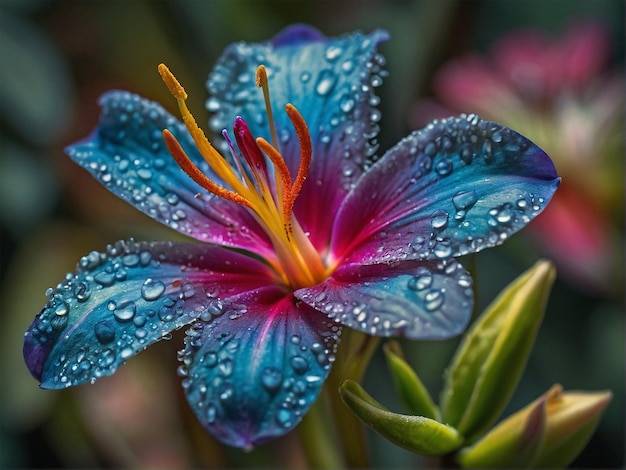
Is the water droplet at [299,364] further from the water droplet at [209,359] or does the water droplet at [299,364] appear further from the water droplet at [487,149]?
the water droplet at [487,149]

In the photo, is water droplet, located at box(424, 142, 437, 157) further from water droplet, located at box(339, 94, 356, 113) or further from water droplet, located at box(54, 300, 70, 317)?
water droplet, located at box(54, 300, 70, 317)

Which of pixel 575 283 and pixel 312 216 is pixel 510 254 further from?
pixel 312 216

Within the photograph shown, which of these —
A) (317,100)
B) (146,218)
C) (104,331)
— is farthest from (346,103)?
(146,218)

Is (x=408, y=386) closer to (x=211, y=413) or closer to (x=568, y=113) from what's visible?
(x=211, y=413)

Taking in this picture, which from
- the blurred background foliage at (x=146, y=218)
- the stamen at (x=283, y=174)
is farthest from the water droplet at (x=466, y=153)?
the blurred background foliage at (x=146, y=218)

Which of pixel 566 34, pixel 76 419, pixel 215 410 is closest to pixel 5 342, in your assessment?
pixel 76 419

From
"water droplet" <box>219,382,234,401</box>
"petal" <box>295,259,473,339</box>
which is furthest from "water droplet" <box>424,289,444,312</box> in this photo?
"water droplet" <box>219,382,234,401</box>

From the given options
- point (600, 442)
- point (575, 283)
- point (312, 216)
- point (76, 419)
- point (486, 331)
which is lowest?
point (600, 442)
